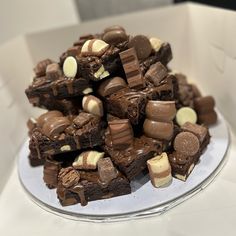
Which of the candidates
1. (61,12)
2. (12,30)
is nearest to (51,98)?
(12,30)

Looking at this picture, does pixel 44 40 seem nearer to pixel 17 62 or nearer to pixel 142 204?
pixel 17 62

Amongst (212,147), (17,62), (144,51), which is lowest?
(212,147)

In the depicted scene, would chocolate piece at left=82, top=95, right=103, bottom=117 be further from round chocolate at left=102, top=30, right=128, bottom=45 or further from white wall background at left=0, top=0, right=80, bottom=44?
white wall background at left=0, top=0, right=80, bottom=44

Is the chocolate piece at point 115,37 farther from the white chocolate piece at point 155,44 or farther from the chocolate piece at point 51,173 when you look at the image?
the chocolate piece at point 51,173

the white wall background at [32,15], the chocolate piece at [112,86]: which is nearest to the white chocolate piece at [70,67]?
the chocolate piece at [112,86]

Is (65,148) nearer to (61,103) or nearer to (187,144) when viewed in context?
(61,103)

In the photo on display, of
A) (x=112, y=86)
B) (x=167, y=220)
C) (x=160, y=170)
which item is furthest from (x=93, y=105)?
(x=167, y=220)
